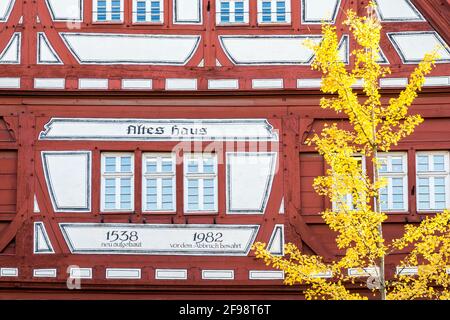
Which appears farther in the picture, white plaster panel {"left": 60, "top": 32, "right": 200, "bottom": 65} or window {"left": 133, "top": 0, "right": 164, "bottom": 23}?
window {"left": 133, "top": 0, "right": 164, "bottom": 23}

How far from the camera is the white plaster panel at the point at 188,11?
21594 millimetres

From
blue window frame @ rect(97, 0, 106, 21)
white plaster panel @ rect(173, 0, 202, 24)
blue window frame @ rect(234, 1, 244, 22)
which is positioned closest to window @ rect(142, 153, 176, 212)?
white plaster panel @ rect(173, 0, 202, 24)

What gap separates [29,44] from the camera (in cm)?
2130

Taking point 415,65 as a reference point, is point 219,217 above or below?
below

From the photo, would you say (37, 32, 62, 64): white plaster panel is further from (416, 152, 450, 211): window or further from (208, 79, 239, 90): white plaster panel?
(416, 152, 450, 211): window

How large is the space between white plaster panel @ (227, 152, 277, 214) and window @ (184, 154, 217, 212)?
0.88 feet

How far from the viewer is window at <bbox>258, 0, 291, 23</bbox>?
851 inches

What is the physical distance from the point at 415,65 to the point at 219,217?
416cm

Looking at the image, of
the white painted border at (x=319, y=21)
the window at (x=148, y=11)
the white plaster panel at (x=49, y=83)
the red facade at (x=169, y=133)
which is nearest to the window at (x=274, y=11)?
the red facade at (x=169, y=133)

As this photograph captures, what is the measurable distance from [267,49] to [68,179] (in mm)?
3999

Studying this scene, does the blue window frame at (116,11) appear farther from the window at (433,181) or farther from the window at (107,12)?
the window at (433,181)

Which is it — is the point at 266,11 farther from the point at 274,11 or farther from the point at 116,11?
the point at 116,11

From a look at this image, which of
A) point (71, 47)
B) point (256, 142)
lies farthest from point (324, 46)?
point (71, 47)
